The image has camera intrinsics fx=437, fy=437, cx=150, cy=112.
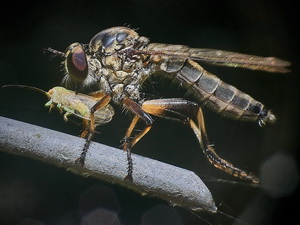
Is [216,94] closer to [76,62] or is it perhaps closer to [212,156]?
[212,156]

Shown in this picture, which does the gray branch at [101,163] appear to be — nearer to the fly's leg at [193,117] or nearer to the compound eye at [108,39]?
the fly's leg at [193,117]

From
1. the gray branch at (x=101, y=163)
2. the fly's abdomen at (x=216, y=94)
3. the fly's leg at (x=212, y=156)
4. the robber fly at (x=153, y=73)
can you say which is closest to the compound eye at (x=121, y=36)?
the robber fly at (x=153, y=73)

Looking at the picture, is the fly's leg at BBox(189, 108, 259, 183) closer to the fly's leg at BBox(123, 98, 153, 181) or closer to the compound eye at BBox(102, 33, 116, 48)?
the fly's leg at BBox(123, 98, 153, 181)

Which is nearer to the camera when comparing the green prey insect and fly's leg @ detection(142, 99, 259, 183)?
the green prey insect

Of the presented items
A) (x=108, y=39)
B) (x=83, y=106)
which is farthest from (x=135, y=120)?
(x=108, y=39)

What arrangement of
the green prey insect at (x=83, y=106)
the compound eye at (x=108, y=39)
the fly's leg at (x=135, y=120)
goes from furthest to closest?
the compound eye at (x=108, y=39), the fly's leg at (x=135, y=120), the green prey insect at (x=83, y=106)

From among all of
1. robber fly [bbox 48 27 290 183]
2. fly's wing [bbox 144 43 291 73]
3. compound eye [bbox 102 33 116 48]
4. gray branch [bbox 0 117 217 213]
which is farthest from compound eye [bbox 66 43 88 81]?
gray branch [bbox 0 117 217 213]

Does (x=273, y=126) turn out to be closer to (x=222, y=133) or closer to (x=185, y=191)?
(x=222, y=133)
